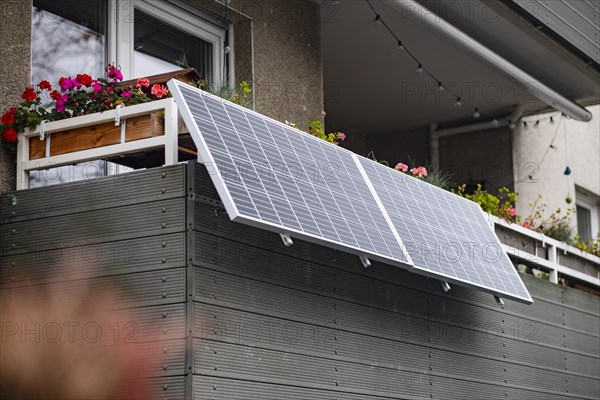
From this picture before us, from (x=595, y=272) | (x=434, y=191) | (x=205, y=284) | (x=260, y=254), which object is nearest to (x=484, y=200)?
(x=434, y=191)

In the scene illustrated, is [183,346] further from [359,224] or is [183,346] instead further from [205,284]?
[359,224]

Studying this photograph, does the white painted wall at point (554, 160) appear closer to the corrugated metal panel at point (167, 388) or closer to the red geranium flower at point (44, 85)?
the red geranium flower at point (44, 85)

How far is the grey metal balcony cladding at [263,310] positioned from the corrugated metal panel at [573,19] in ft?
Answer: 12.8

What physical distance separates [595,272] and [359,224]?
667 cm

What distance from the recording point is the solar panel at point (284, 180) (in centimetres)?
629

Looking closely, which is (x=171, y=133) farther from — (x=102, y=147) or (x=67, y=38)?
(x=67, y=38)

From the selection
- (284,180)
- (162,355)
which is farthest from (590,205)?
(162,355)

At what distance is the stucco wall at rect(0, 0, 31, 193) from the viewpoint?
7.27m

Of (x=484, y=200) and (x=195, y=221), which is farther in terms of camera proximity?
(x=484, y=200)

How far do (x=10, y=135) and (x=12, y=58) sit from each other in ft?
1.99

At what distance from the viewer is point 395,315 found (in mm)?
8250

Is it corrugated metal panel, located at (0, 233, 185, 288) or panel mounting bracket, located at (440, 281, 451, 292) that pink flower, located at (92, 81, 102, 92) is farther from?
panel mounting bracket, located at (440, 281, 451, 292)

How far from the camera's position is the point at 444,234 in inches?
342

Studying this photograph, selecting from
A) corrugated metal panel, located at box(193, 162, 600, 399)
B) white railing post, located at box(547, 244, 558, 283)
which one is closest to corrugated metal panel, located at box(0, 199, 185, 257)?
corrugated metal panel, located at box(193, 162, 600, 399)
